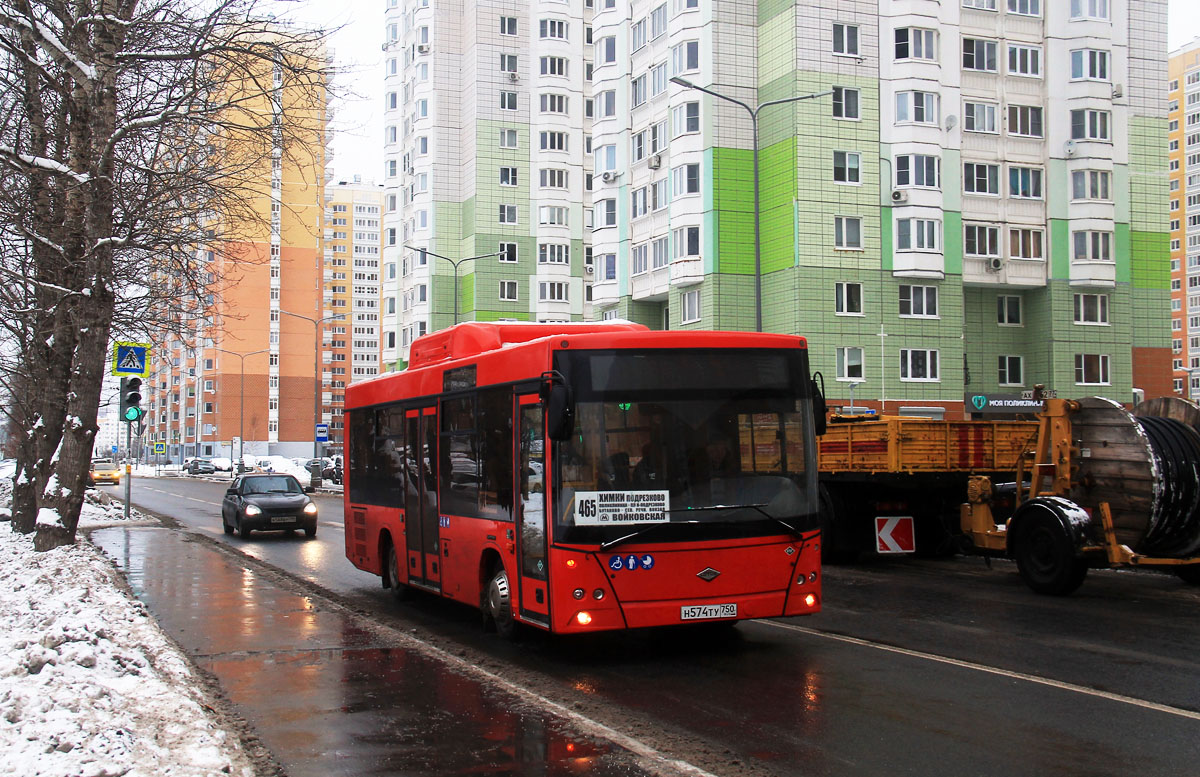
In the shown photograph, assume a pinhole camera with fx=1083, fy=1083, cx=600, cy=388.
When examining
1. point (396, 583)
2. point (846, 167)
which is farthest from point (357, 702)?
point (846, 167)

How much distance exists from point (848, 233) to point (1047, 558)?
33711mm

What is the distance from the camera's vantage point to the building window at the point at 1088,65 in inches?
1905

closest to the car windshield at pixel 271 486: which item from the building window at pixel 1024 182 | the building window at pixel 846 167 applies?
the building window at pixel 846 167

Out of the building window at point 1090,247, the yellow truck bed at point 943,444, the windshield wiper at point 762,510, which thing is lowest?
the windshield wiper at point 762,510

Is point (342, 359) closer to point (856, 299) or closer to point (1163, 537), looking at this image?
point (856, 299)

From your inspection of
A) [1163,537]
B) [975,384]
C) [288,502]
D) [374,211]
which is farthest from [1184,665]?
[374,211]

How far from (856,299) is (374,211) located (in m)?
148

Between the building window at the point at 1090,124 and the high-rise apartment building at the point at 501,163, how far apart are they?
101ft

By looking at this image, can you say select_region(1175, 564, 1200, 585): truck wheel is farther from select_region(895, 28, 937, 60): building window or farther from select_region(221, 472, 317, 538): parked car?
select_region(895, 28, 937, 60): building window

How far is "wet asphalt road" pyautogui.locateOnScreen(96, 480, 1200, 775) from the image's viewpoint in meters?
6.38

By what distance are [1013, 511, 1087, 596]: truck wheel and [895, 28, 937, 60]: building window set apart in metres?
37.1

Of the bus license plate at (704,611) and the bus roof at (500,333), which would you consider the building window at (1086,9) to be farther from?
the bus license plate at (704,611)

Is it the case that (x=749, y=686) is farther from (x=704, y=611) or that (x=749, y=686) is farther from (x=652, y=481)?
(x=652, y=481)

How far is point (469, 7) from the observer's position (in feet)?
236
